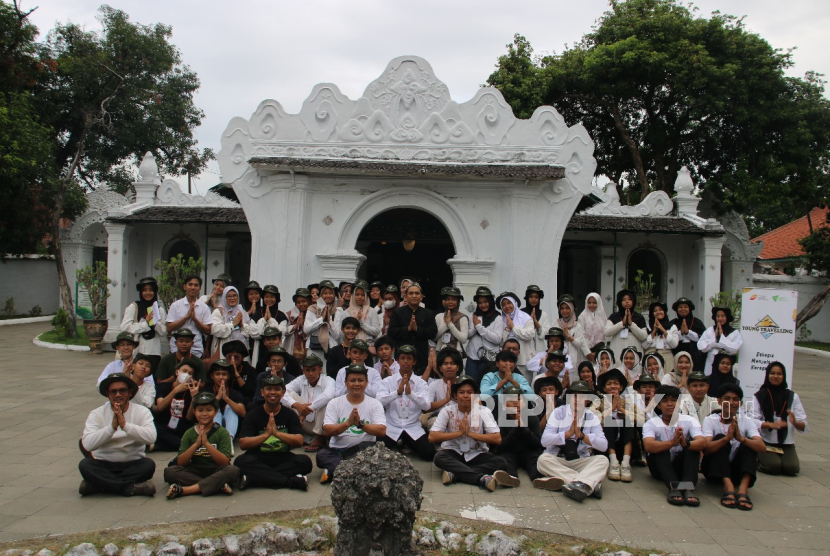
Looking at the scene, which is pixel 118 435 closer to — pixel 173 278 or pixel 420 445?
pixel 420 445

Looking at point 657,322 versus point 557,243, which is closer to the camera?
point 657,322

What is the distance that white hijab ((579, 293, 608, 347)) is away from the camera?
8395 millimetres

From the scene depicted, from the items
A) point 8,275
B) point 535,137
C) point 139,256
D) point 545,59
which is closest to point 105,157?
point 8,275

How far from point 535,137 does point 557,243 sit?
5.69 feet

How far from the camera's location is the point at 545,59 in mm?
20109

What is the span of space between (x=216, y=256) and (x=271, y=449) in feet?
34.8

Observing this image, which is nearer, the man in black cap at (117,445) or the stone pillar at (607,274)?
the man in black cap at (117,445)

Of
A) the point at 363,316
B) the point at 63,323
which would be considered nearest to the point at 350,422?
the point at 363,316

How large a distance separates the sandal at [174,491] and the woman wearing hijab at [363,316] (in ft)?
9.79

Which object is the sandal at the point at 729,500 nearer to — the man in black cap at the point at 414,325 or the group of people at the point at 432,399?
Answer: the group of people at the point at 432,399

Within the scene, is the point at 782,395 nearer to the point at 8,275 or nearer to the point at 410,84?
the point at 410,84

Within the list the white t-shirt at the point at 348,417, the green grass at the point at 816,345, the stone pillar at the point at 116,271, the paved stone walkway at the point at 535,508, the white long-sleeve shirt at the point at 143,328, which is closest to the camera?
the paved stone walkway at the point at 535,508

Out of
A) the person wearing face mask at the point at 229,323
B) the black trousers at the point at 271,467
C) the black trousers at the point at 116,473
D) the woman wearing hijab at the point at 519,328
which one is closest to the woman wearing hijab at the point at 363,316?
the person wearing face mask at the point at 229,323

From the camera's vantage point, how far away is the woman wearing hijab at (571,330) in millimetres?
8139
